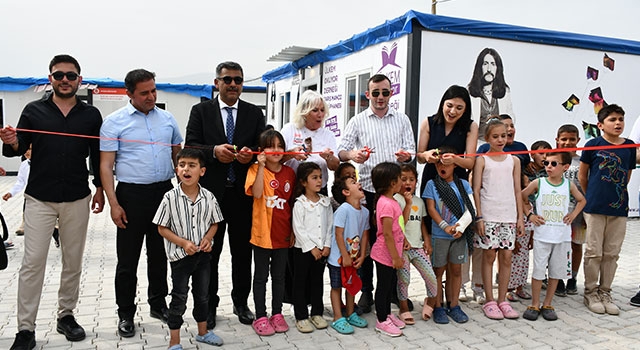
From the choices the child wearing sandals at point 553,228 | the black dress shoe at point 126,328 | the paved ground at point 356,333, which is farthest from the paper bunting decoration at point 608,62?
the black dress shoe at point 126,328

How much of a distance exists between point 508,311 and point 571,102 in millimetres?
5490

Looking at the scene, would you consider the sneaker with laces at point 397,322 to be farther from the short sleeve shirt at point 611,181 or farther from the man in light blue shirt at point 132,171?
the short sleeve shirt at point 611,181

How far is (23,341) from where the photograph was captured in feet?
10.8

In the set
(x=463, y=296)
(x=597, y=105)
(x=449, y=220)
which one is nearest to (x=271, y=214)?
(x=449, y=220)

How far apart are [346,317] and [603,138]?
9.23 ft

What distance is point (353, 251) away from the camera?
151 inches

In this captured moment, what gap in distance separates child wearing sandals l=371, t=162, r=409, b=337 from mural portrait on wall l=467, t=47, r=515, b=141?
14.0 ft

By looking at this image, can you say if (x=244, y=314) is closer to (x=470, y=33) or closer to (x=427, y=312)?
(x=427, y=312)

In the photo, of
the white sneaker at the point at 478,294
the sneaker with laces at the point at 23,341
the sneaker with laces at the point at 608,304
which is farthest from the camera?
the white sneaker at the point at 478,294

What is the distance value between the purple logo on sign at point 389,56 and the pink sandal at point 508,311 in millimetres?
4116

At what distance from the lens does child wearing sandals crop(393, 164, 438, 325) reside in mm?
3924

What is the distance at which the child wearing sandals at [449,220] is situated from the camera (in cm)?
399

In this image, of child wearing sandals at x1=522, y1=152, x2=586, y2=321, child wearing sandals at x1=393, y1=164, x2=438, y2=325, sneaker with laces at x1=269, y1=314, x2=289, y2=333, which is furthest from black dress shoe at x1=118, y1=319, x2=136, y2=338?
child wearing sandals at x1=522, y1=152, x2=586, y2=321

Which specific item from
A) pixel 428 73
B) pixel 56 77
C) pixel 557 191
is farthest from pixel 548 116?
pixel 56 77
